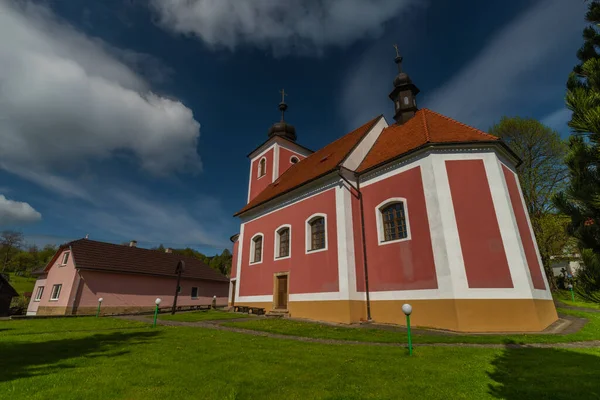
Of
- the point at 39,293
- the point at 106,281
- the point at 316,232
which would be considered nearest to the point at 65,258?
the point at 106,281

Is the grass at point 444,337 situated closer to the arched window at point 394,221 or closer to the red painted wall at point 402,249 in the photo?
the red painted wall at point 402,249

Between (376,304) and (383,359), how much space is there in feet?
21.8

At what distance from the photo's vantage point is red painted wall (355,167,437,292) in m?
10.8

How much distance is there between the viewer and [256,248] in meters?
19.1

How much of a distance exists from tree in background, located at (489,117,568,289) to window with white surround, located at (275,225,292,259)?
17.3m

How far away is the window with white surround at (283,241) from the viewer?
1631cm

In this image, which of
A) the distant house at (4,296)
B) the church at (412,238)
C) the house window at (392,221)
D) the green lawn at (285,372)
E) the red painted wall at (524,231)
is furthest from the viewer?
the distant house at (4,296)

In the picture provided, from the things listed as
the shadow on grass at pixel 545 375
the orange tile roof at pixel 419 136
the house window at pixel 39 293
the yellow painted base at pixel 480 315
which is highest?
the orange tile roof at pixel 419 136

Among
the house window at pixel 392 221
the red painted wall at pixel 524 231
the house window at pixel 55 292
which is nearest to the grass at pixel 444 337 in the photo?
the red painted wall at pixel 524 231

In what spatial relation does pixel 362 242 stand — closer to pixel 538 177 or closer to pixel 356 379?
pixel 356 379

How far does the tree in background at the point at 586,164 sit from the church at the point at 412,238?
6.34 m

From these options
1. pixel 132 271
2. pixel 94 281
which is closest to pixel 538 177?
pixel 132 271

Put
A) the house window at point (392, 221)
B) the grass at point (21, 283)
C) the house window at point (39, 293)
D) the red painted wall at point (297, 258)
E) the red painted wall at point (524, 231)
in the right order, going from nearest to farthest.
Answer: the red painted wall at point (524, 231) → the house window at point (392, 221) → the red painted wall at point (297, 258) → the house window at point (39, 293) → the grass at point (21, 283)

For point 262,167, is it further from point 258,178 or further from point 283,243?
point 283,243
